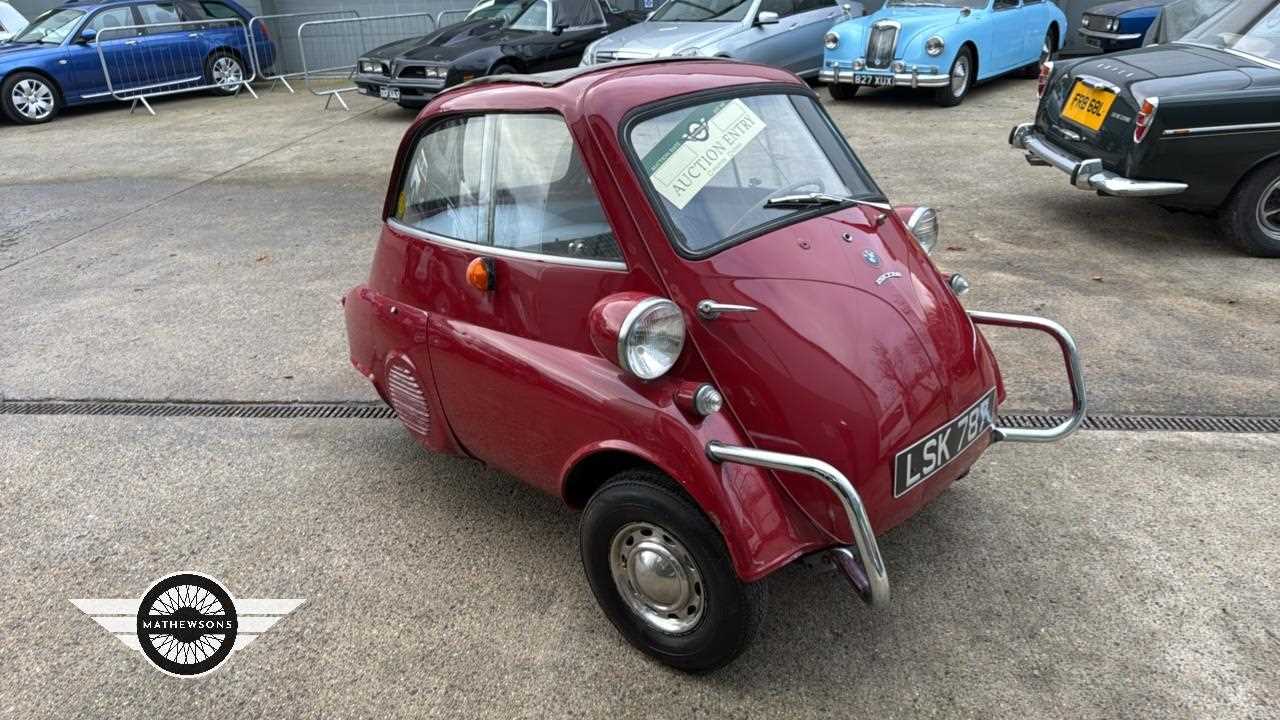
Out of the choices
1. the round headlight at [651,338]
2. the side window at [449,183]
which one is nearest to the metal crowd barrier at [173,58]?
the side window at [449,183]

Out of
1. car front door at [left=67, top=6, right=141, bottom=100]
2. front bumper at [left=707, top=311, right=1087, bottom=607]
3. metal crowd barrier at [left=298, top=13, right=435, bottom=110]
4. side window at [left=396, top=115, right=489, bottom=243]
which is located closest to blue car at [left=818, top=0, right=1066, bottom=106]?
side window at [left=396, top=115, right=489, bottom=243]

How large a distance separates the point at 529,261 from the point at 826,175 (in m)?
1.07

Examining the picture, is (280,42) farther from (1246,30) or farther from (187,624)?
(187,624)

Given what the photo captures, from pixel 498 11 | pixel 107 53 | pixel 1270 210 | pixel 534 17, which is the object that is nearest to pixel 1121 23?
pixel 1270 210

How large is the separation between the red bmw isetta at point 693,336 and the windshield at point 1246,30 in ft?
13.1

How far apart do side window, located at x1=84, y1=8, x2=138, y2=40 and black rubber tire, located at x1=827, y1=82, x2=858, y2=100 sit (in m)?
10.2

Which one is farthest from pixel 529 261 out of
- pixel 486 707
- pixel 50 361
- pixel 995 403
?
pixel 50 361

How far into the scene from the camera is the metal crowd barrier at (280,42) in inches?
583

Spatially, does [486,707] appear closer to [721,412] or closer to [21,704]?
[721,412]

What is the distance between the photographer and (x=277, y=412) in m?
4.35

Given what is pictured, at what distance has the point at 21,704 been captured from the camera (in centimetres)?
264

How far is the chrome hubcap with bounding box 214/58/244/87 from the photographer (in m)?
14.1

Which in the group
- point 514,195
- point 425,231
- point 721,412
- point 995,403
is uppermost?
point 514,195

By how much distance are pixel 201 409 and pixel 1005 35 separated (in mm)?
9704
